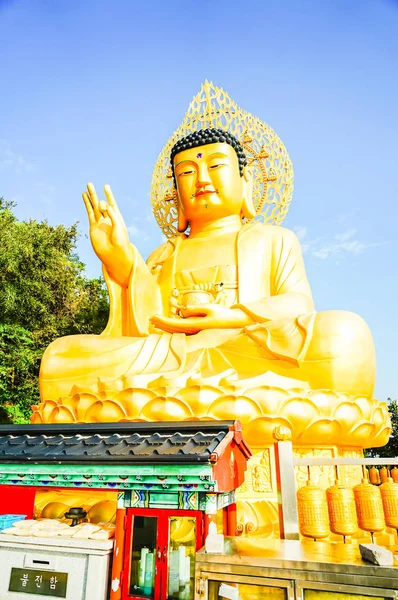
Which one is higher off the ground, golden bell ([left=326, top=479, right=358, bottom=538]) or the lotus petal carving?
the lotus petal carving

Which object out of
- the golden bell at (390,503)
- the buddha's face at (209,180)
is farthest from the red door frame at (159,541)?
the buddha's face at (209,180)

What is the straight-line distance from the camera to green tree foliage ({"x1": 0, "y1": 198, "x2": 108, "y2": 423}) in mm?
8703

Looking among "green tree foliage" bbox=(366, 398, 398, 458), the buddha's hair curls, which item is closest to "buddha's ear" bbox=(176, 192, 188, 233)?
the buddha's hair curls

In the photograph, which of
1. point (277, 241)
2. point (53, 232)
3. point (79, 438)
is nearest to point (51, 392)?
point (79, 438)

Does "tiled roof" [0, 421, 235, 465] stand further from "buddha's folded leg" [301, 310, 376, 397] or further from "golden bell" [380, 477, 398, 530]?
"buddha's folded leg" [301, 310, 376, 397]

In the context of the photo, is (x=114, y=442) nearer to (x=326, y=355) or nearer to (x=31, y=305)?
(x=326, y=355)

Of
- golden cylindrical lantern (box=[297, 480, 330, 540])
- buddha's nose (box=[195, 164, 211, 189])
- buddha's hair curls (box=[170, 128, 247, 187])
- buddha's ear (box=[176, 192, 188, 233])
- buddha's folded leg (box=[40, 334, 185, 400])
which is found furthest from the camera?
buddha's ear (box=[176, 192, 188, 233])

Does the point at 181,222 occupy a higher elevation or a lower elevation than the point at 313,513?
higher

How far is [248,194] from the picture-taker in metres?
6.82

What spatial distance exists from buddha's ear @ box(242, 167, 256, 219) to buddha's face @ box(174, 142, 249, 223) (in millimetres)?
227

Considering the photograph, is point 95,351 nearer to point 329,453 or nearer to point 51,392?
point 51,392

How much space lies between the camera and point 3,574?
2598 mm

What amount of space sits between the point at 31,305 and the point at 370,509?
8.53m

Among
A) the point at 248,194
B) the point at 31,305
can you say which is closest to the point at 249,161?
the point at 248,194
